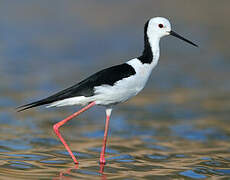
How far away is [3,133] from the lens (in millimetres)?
9172

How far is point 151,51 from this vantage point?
7.66m

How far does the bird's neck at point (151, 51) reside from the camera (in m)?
7.58

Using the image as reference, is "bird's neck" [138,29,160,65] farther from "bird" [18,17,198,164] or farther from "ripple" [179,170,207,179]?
"ripple" [179,170,207,179]

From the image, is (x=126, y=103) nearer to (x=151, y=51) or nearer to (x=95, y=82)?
(x=151, y=51)

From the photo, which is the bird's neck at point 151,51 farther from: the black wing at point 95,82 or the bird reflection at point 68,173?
the bird reflection at point 68,173

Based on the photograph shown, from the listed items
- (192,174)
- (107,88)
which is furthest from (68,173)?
(192,174)

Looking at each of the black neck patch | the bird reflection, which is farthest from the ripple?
the black neck patch

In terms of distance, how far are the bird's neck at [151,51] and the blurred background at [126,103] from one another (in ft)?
3.97

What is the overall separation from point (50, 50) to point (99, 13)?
8.19 feet

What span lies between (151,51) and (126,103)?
435 centimetres

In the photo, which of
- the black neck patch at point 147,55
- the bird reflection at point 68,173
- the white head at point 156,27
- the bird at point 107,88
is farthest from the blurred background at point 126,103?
the white head at point 156,27

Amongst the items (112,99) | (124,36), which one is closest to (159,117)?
(112,99)

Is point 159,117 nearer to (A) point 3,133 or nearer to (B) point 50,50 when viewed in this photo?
(A) point 3,133

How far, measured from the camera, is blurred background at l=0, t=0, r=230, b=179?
7.54 m
